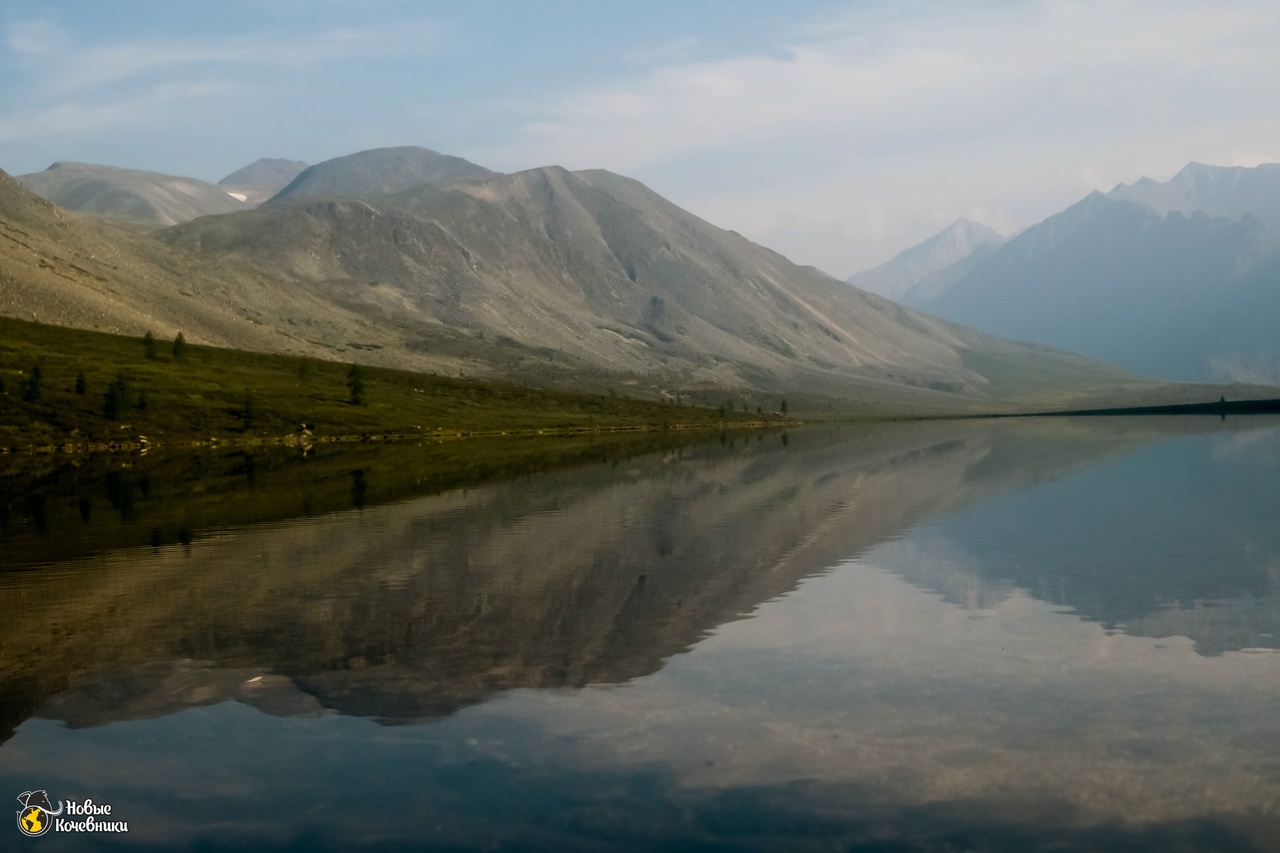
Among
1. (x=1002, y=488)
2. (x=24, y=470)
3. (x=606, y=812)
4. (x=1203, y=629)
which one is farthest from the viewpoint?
(x=24, y=470)

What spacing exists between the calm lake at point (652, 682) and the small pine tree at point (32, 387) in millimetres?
107358

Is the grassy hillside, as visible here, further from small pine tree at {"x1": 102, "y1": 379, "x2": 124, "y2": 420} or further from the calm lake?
the calm lake

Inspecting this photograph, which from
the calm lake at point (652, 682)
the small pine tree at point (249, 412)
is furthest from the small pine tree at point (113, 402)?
the calm lake at point (652, 682)

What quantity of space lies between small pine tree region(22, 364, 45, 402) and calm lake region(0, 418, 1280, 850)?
107 meters

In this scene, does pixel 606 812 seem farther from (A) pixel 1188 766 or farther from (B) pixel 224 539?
(B) pixel 224 539

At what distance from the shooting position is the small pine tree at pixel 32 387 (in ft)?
498

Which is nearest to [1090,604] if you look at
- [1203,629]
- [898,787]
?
[1203,629]

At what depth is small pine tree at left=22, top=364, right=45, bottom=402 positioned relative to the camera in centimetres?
15175

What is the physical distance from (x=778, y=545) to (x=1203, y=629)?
1973 centimetres

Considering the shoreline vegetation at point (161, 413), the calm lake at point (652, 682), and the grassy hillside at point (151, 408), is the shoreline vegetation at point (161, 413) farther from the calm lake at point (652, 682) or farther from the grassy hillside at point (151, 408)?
the calm lake at point (652, 682)

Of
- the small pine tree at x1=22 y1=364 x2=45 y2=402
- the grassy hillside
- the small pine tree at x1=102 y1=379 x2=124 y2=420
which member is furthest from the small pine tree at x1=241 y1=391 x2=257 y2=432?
the small pine tree at x1=22 y1=364 x2=45 y2=402

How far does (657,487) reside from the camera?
258 ft

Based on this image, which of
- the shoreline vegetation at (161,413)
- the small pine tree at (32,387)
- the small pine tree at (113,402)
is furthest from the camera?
the small pine tree at (113,402)

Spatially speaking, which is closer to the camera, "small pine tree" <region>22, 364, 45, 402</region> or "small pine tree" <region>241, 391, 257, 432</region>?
"small pine tree" <region>22, 364, 45, 402</region>
